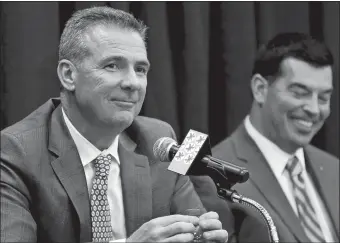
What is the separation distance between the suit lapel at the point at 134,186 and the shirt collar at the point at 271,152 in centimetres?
50

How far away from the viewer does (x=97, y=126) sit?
1299mm

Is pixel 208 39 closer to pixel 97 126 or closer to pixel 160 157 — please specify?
pixel 97 126

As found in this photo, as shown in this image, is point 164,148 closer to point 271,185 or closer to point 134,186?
point 134,186

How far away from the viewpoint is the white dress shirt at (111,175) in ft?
4.26

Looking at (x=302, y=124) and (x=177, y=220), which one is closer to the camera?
(x=177, y=220)

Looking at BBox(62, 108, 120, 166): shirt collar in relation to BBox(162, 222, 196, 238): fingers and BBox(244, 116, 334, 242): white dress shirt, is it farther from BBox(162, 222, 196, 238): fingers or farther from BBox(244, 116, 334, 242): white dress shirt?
BBox(244, 116, 334, 242): white dress shirt

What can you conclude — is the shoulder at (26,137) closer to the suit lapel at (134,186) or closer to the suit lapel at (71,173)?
the suit lapel at (71,173)

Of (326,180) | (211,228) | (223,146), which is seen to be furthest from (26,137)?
(326,180)

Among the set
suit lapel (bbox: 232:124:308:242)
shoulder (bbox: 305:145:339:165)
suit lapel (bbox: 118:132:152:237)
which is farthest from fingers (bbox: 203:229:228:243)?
shoulder (bbox: 305:145:339:165)

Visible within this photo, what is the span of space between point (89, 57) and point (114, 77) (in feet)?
0.24

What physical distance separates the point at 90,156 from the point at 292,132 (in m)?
0.71

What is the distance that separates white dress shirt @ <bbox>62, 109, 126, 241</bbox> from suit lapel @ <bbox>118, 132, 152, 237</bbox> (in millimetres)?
15

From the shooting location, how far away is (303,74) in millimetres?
1762

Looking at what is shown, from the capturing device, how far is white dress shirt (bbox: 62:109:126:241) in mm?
1299
